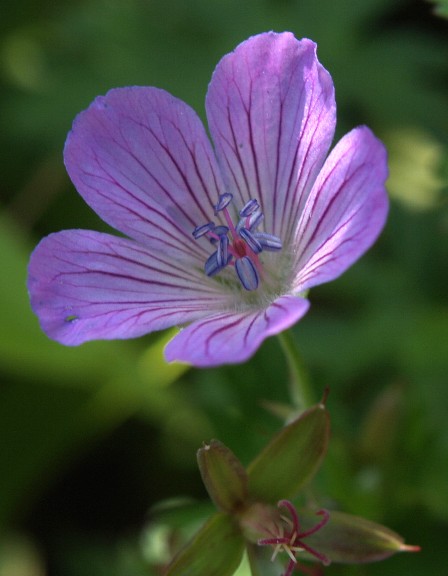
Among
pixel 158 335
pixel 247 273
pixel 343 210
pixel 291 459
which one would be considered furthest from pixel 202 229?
pixel 158 335

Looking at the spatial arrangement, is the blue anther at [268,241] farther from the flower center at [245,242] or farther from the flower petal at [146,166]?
the flower petal at [146,166]

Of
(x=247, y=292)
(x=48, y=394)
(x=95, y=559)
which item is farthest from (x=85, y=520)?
(x=247, y=292)

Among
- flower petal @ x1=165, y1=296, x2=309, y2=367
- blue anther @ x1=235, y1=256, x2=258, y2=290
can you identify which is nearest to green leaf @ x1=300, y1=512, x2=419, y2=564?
flower petal @ x1=165, y1=296, x2=309, y2=367

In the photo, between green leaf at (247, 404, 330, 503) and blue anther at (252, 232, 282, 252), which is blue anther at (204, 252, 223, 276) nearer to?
blue anther at (252, 232, 282, 252)

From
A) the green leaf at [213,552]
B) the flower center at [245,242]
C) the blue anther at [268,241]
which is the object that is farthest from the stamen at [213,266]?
the green leaf at [213,552]

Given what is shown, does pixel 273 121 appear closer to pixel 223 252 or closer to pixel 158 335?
A: pixel 223 252

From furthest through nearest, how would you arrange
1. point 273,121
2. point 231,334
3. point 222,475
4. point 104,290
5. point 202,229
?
1. point 202,229
2. point 273,121
3. point 104,290
4. point 222,475
5. point 231,334

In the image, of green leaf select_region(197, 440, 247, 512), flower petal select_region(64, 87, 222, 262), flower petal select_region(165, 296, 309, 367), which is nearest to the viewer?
flower petal select_region(165, 296, 309, 367)
